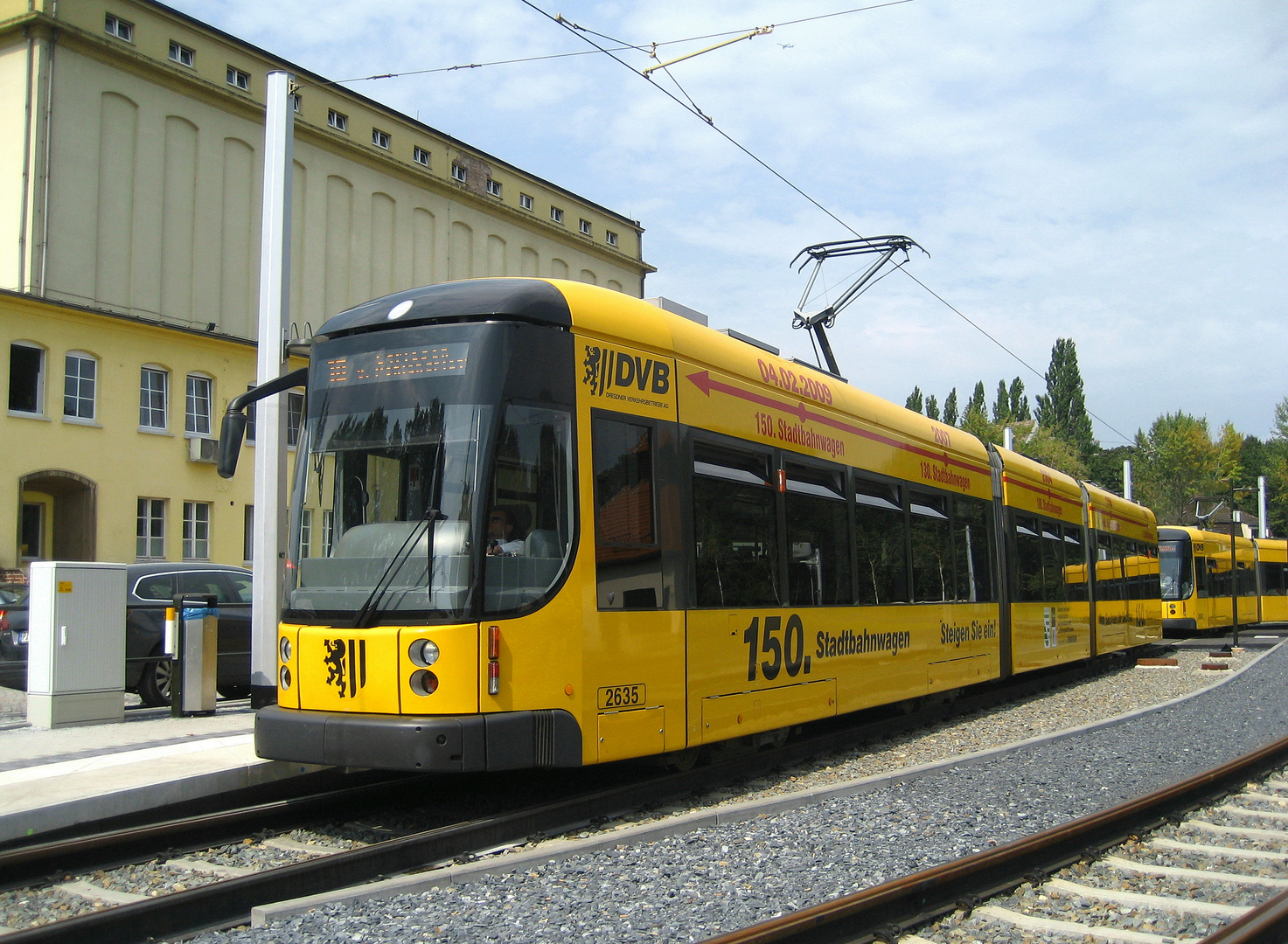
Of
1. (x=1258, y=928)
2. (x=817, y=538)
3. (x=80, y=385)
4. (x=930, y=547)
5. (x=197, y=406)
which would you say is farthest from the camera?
(x=197, y=406)

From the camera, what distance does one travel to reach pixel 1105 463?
281 ft

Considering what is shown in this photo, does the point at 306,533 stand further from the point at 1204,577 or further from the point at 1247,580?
the point at 1247,580

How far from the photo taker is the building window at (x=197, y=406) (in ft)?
89.4

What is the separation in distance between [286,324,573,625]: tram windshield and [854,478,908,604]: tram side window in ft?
13.6

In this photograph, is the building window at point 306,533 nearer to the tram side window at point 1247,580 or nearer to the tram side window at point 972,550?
the tram side window at point 972,550

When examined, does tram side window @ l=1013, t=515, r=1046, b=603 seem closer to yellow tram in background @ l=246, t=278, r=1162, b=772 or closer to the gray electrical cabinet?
yellow tram in background @ l=246, t=278, r=1162, b=772

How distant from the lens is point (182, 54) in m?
32.2

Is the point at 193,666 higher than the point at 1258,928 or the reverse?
higher

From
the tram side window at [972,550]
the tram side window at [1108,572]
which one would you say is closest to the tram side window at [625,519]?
the tram side window at [972,550]

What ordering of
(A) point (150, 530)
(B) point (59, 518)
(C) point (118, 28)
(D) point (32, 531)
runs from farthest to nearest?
(C) point (118, 28)
(A) point (150, 530)
(B) point (59, 518)
(D) point (32, 531)

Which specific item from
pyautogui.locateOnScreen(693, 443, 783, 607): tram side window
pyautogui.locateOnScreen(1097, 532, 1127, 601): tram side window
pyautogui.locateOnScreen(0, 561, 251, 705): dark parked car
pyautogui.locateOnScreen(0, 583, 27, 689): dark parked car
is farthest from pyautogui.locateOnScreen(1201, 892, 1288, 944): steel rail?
pyautogui.locateOnScreen(1097, 532, 1127, 601): tram side window

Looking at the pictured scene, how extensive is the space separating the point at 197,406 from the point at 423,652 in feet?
76.9

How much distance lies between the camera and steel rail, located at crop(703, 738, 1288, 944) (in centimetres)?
438

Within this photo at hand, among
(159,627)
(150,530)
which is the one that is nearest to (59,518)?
(150,530)
